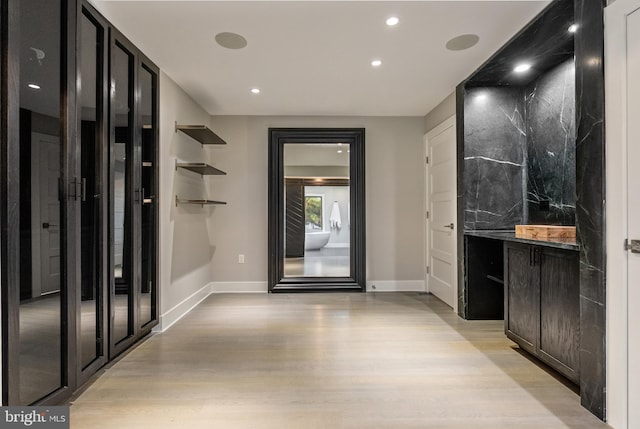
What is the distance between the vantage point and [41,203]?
71.9 inches

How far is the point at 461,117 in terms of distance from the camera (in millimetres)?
3650

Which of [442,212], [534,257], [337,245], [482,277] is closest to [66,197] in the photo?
[534,257]

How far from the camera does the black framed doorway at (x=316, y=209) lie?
15.8ft

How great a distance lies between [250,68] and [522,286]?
287 cm

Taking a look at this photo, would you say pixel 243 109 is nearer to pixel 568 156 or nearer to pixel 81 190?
pixel 81 190

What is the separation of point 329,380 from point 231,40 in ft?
8.23

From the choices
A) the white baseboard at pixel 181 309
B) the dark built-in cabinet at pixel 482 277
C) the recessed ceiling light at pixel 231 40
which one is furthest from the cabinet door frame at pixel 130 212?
the dark built-in cabinet at pixel 482 277

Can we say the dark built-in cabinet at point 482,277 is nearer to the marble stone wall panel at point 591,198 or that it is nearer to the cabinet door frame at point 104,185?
the marble stone wall panel at point 591,198

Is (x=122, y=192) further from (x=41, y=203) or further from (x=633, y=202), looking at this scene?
(x=633, y=202)

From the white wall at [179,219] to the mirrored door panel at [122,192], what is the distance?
496 mm

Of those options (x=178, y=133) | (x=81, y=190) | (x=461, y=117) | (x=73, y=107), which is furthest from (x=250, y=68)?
(x=461, y=117)

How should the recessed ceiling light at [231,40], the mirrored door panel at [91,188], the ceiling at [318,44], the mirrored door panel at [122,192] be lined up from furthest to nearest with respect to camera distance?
1. the recessed ceiling light at [231,40]
2. the mirrored door panel at [122,192]
3. the ceiling at [318,44]
4. the mirrored door panel at [91,188]

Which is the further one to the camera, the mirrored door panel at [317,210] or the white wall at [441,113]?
the mirrored door panel at [317,210]

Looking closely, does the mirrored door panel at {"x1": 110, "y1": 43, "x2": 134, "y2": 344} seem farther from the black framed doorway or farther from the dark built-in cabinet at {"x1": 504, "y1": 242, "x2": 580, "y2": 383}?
the dark built-in cabinet at {"x1": 504, "y1": 242, "x2": 580, "y2": 383}
